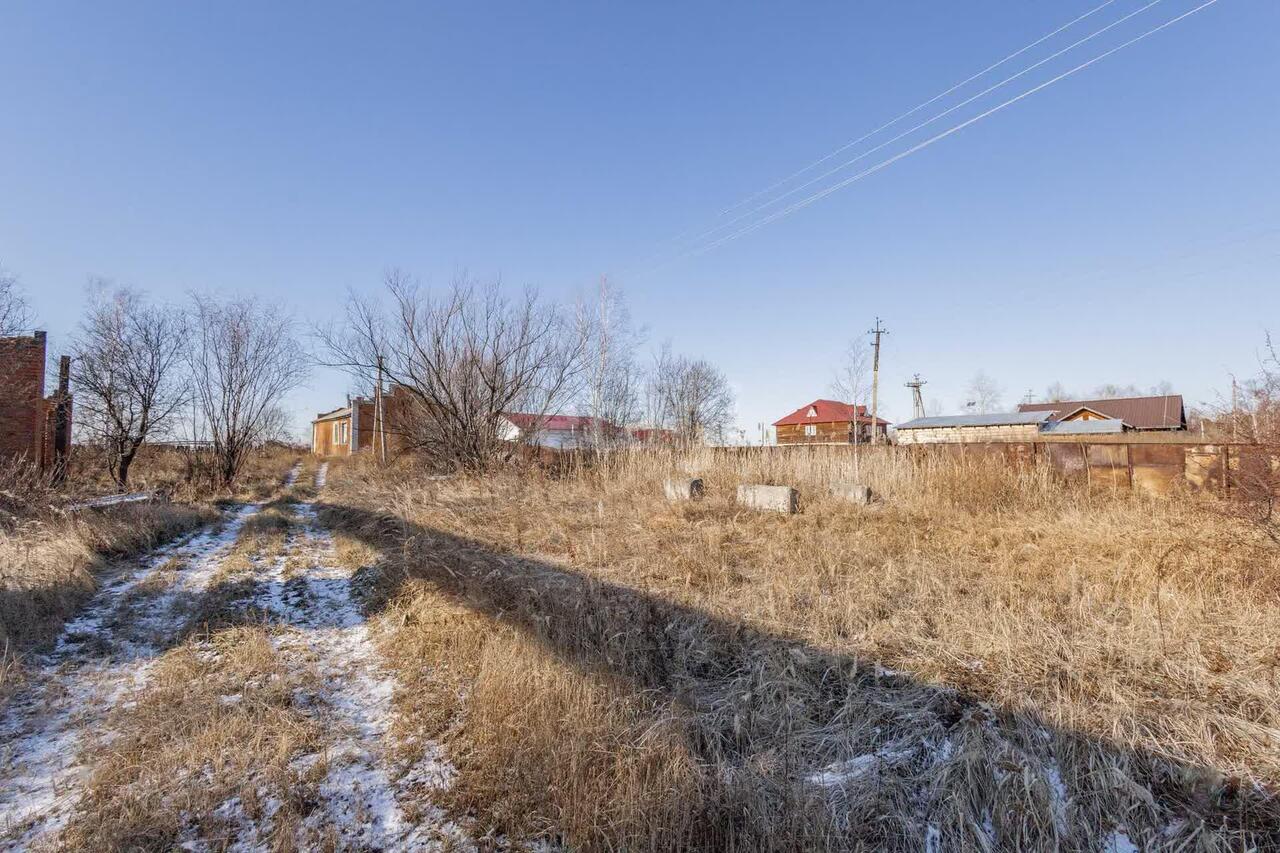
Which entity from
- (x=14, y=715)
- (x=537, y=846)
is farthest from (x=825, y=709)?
(x=14, y=715)

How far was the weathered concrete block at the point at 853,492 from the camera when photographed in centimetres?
926

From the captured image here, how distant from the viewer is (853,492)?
9.44 meters

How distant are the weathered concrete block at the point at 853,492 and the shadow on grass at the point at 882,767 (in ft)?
19.9

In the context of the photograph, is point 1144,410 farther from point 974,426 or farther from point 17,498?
point 17,498

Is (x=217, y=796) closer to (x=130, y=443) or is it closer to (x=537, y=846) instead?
(x=537, y=846)

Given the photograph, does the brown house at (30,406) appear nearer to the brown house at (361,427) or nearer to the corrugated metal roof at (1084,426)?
the brown house at (361,427)

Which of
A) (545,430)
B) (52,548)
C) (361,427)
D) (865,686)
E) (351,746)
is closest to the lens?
(351,746)

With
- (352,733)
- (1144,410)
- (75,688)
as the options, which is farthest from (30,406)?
(1144,410)

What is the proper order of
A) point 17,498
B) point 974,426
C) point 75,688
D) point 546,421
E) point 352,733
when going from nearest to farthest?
point 352,733 < point 75,688 < point 17,498 < point 546,421 < point 974,426

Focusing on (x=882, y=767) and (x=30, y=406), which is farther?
(x=30, y=406)

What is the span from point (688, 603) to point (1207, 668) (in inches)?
129

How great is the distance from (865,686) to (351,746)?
9.76 ft

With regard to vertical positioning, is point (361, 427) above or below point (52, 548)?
above

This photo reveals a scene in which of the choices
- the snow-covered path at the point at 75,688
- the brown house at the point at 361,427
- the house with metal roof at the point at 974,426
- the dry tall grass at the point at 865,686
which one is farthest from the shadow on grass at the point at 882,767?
the house with metal roof at the point at 974,426
